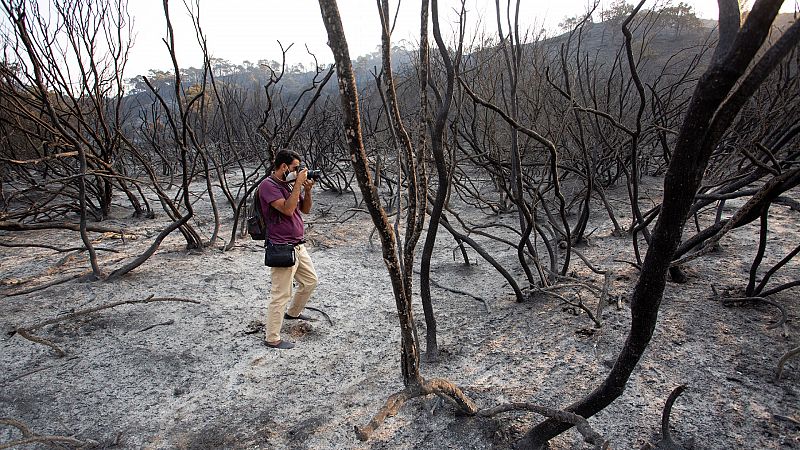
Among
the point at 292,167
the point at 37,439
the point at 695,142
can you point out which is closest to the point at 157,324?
the point at 37,439

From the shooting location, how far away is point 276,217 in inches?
117

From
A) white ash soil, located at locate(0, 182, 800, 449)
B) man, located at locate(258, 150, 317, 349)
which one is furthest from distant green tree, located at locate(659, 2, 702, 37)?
man, located at locate(258, 150, 317, 349)

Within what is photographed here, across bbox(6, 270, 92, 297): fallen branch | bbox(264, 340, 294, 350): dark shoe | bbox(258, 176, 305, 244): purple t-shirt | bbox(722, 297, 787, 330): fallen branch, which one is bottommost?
bbox(264, 340, 294, 350): dark shoe

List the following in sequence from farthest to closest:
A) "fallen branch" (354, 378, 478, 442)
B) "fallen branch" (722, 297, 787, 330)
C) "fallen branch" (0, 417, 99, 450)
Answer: "fallen branch" (722, 297, 787, 330) < "fallen branch" (0, 417, 99, 450) < "fallen branch" (354, 378, 478, 442)

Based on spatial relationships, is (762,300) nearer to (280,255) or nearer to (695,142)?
(695,142)

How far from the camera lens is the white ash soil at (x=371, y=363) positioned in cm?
196

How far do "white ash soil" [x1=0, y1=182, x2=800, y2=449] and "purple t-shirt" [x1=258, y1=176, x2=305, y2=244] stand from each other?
2.56ft

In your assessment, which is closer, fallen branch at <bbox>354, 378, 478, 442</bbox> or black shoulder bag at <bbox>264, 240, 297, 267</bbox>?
fallen branch at <bbox>354, 378, 478, 442</bbox>

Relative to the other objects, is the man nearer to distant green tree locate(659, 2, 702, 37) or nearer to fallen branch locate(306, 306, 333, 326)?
fallen branch locate(306, 306, 333, 326)

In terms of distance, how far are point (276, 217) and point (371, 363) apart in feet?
3.82

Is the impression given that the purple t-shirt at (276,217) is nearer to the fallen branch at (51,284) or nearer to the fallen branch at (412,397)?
the fallen branch at (412,397)

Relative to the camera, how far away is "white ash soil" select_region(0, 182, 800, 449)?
6.43 feet

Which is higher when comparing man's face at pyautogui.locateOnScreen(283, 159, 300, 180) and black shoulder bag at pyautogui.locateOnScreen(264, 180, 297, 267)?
man's face at pyautogui.locateOnScreen(283, 159, 300, 180)

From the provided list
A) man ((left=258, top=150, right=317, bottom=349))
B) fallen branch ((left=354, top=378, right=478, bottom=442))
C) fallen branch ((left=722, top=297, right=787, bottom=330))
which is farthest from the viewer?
man ((left=258, top=150, right=317, bottom=349))
